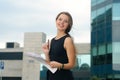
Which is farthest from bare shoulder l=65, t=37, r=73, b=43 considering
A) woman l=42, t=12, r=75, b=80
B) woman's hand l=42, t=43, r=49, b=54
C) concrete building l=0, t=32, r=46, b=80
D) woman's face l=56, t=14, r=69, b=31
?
concrete building l=0, t=32, r=46, b=80

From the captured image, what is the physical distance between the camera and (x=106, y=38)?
148 feet

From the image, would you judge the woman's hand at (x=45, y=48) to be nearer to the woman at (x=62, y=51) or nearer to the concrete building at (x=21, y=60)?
the woman at (x=62, y=51)

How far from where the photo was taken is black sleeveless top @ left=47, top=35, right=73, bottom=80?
4855 mm

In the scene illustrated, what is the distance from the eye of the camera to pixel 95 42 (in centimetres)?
4716

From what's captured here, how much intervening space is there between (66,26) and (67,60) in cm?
39

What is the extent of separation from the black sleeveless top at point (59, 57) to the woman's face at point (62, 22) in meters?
0.11

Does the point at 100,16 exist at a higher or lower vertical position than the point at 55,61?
higher

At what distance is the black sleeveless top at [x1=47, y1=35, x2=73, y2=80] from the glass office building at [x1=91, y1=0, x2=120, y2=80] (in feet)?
129

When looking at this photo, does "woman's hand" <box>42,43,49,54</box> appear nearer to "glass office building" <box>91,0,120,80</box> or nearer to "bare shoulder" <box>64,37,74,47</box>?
"bare shoulder" <box>64,37,74,47</box>

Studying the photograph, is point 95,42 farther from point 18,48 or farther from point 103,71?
point 18,48

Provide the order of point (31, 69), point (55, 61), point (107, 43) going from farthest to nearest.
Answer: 1. point (31, 69)
2. point (107, 43)
3. point (55, 61)

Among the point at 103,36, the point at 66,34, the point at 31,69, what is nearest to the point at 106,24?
the point at 103,36

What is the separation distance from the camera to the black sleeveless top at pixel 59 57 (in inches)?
191

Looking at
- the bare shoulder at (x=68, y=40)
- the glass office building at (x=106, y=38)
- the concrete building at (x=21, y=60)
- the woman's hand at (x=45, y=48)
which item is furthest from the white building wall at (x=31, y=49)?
the bare shoulder at (x=68, y=40)
